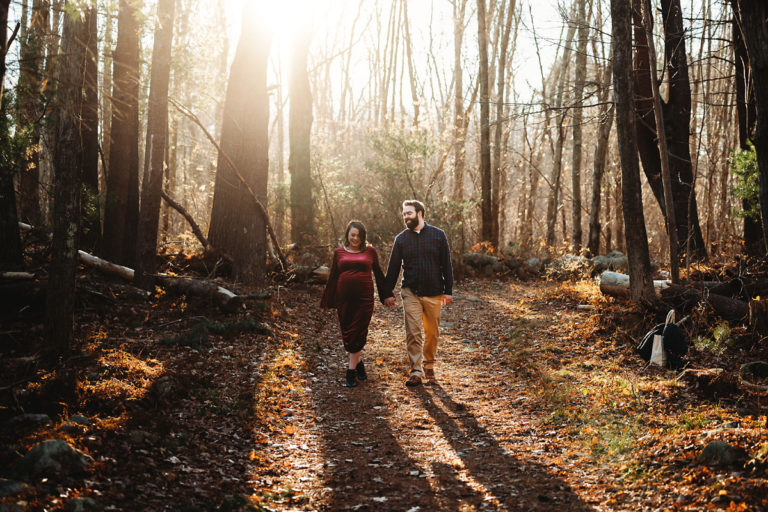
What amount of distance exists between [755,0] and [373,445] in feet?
18.3

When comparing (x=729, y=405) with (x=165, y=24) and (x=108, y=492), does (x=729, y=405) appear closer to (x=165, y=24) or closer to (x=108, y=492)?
(x=108, y=492)

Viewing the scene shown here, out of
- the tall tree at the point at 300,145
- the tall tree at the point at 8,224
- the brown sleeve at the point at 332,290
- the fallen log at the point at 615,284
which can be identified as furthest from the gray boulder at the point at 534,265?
the tall tree at the point at 8,224

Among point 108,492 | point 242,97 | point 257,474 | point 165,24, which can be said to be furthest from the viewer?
point 242,97

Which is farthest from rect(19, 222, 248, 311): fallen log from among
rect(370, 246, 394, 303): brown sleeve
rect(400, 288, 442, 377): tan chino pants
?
rect(400, 288, 442, 377): tan chino pants

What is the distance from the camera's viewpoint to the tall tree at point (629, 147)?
8.86 meters

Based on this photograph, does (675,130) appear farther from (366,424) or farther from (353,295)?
(366,424)

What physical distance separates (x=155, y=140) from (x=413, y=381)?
569 cm

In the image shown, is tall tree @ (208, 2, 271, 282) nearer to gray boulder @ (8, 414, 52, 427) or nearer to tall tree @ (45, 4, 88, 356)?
tall tree @ (45, 4, 88, 356)

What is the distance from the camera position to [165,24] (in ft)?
28.8

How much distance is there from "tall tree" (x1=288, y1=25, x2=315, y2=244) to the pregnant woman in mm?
8890

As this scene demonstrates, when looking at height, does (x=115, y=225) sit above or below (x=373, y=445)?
above

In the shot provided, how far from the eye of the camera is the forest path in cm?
426

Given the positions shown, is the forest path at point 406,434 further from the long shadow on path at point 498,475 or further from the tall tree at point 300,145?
the tall tree at point 300,145

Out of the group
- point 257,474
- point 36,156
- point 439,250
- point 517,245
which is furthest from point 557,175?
point 257,474
